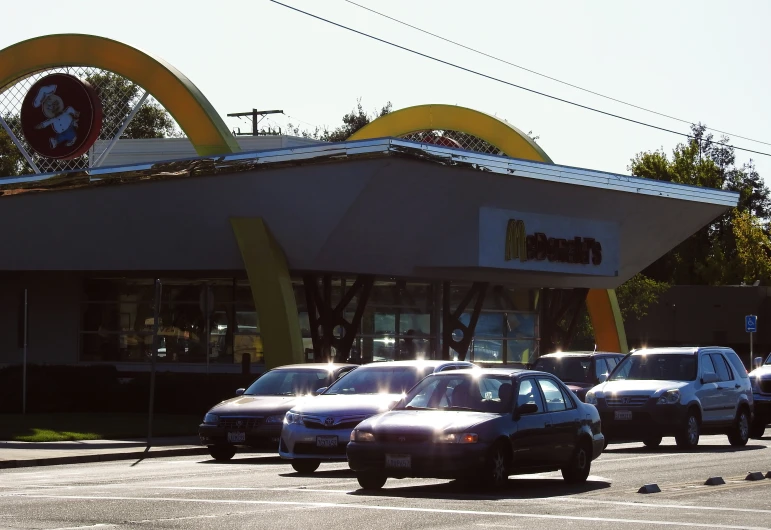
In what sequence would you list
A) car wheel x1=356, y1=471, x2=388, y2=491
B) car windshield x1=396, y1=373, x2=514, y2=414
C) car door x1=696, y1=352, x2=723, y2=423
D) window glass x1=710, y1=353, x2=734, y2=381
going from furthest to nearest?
window glass x1=710, y1=353, x2=734, y2=381 → car door x1=696, y1=352, x2=723, y2=423 → car windshield x1=396, y1=373, x2=514, y2=414 → car wheel x1=356, y1=471, x2=388, y2=491

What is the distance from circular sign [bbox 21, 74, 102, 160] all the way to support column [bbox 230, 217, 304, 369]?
5.65 meters

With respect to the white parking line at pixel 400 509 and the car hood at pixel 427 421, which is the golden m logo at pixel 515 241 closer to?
the car hood at pixel 427 421

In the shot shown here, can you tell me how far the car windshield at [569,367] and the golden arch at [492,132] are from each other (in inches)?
678

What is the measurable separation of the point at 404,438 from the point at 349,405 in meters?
4.07

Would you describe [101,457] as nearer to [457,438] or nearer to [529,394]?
[529,394]

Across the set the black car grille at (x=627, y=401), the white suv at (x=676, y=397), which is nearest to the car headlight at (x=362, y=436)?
the white suv at (x=676, y=397)

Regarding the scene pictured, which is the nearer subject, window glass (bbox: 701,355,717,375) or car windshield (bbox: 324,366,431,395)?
car windshield (bbox: 324,366,431,395)

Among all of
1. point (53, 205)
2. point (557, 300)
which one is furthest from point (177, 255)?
point (557, 300)

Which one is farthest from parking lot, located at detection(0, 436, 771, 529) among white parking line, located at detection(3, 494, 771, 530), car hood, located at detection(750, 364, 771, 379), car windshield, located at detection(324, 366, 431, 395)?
car hood, located at detection(750, 364, 771, 379)

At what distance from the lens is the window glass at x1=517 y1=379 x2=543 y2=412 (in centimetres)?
1674

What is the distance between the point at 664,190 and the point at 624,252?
372cm

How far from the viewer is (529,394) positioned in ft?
55.7

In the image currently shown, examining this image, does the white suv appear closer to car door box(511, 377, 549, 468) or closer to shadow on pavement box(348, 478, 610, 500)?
shadow on pavement box(348, 478, 610, 500)

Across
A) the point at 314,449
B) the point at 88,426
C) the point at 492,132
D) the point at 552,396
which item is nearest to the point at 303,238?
the point at 88,426
